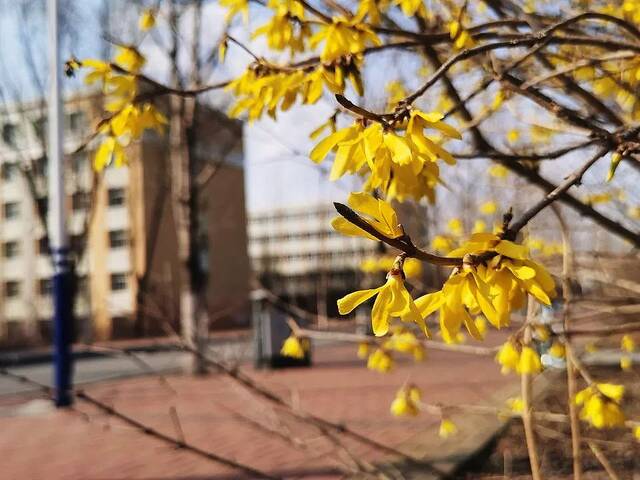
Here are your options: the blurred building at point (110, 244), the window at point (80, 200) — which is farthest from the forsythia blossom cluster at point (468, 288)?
the blurred building at point (110, 244)

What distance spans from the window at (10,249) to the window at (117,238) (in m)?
5.34

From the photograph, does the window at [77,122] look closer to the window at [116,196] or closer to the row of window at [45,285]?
the window at [116,196]

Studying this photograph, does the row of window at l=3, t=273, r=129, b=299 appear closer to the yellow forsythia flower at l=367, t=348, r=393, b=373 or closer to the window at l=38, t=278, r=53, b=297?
the window at l=38, t=278, r=53, b=297

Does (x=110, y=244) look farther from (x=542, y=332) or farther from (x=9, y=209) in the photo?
(x=542, y=332)

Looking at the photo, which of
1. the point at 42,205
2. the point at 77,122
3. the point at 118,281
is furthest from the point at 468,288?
the point at 118,281

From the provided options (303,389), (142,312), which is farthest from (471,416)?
(303,389)

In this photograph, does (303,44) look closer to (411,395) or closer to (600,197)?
(411,395)

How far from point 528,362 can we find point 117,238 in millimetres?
31798

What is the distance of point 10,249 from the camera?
1342 inches

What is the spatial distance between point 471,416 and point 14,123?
17288mm

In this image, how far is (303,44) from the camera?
7.00 feet

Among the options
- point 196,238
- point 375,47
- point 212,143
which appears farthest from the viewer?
point 212,143

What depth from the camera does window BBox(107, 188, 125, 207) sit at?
32.1 m

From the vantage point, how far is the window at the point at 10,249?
3392 cm
